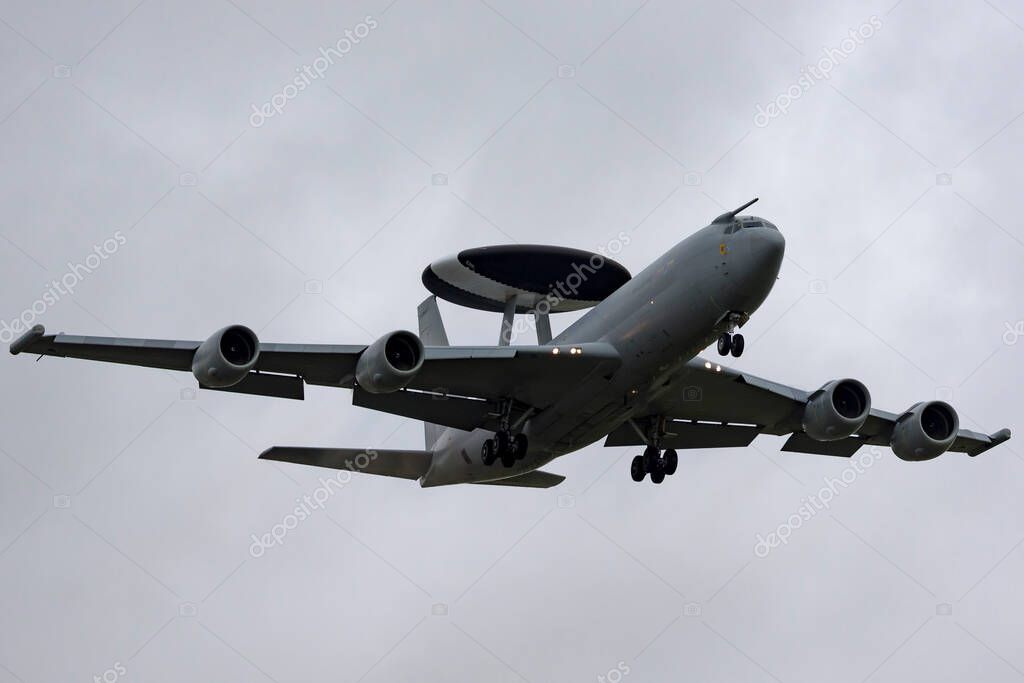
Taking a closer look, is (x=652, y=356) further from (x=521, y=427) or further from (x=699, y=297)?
(x=521, y=427)

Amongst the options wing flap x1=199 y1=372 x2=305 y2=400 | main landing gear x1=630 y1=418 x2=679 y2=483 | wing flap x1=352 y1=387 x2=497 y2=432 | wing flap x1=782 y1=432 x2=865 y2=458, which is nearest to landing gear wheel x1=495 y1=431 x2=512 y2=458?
wing flap x1=352 y1=387 x2=497 y2=432

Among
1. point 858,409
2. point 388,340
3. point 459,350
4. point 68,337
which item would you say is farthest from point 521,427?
point 68,337

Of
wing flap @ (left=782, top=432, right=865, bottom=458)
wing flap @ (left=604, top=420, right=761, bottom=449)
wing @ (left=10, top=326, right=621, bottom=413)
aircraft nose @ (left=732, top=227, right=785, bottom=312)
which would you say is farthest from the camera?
wing flap @ (left=782, top=432, right=865, bottom=458)

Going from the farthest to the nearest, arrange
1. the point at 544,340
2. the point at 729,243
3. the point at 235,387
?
the point at 544,340, the point at 235,387, the point at 729,243

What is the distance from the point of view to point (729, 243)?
33562 mm

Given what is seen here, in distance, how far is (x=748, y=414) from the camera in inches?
1654

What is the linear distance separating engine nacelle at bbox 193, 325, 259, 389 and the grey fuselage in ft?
29.2

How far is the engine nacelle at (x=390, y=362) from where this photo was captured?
3356 centimetres

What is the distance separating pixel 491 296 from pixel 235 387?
30.3 feet

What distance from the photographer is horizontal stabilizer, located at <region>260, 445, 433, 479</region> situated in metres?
40.6

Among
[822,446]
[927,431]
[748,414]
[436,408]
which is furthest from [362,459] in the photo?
[927,431]

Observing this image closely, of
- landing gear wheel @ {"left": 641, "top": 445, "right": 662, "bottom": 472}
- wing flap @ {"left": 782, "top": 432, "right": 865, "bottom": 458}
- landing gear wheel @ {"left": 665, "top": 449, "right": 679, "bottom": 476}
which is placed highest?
wing flap @ {"left": 782, "top": 432, "right": 865, "bottom": 458}

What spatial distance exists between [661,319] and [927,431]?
11933mm

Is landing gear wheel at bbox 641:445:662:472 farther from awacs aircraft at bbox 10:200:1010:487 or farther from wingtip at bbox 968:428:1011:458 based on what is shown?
wingtip at bbox 968:428:1011:458
